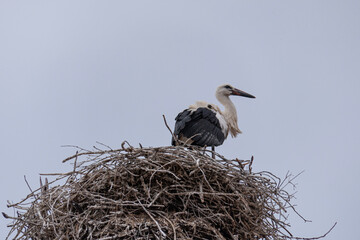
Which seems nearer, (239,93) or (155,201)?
(155,201)

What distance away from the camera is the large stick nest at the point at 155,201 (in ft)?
14.8

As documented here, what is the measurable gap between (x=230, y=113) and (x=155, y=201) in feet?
12.2

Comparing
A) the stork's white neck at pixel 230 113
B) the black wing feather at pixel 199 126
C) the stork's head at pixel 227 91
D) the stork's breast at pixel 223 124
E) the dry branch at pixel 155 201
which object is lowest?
the dry branch at pixel 155 201

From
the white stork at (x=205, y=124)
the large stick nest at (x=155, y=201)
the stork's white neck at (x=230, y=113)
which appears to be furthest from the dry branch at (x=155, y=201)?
the stork's white neck at (x=230, y=113)

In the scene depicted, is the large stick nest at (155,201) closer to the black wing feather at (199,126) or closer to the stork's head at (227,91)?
the black wing feather at (199,126)

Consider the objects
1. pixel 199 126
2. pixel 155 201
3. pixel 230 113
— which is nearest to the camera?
pixel 155 201

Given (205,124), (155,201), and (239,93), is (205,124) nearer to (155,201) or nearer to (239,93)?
(239,93)

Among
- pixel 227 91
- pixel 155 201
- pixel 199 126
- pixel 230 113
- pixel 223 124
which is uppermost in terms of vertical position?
pixel 227 91

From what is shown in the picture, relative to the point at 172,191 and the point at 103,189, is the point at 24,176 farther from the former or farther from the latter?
the point at 172,191

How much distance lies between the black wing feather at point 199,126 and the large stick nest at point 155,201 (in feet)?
7.01

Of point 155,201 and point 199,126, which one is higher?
point 199,126

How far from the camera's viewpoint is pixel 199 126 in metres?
7.29

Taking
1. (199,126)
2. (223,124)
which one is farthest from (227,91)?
(199,126)

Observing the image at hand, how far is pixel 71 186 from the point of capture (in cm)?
491
